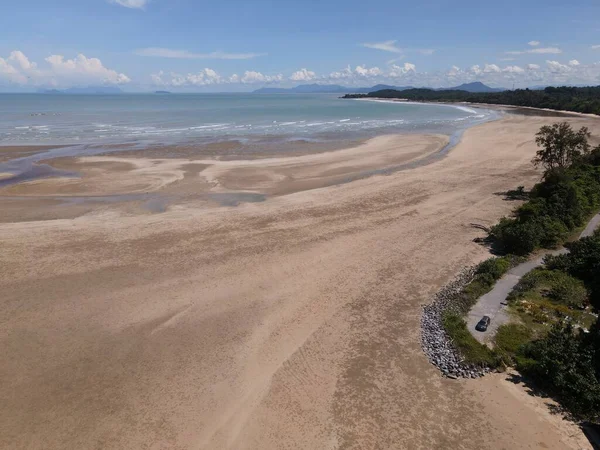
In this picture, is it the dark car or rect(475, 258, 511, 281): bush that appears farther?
rect(475, 258, 511, 281): bush

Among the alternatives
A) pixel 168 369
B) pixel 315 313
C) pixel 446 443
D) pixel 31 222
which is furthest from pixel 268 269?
pixel 31 222

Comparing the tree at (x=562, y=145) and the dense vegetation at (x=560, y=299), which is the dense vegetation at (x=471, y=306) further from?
the tree at (x=562, y=145)

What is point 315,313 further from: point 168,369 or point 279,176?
point 279,176

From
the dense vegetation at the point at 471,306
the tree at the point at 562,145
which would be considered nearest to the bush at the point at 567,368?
the dense vegetation at the point at 471,306

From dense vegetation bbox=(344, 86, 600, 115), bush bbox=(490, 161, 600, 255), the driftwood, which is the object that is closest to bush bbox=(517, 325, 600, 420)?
bush bbox=(490, 161, 600, 255)

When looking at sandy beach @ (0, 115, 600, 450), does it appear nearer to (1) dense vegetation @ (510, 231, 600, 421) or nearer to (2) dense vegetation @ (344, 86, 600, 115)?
(1) dense vegetation @ (510, 231, 600, 421)

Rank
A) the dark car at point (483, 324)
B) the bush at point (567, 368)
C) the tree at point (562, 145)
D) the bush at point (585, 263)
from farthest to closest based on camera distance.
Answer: the tree at point (562, 145) < the bush at point (585, 263) < the dark car at point (483, 324) < the bush at point (567, 368)

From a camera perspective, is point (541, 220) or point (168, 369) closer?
point (168, 369)
